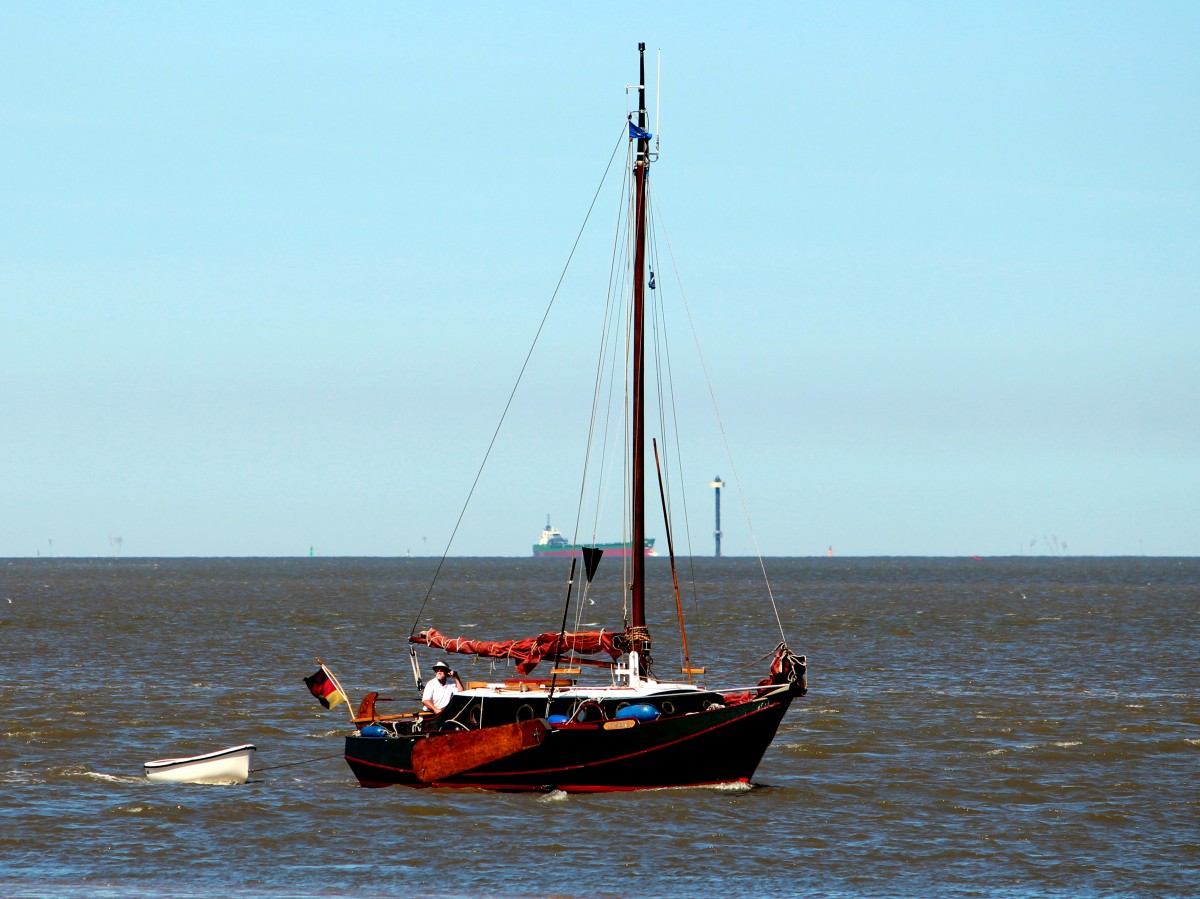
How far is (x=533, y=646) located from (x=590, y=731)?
11.6 feet

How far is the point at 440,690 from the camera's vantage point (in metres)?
34.3

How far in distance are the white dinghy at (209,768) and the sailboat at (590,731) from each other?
2.39 metres

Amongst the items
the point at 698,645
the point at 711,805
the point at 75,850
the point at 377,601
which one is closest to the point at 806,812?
the point at 711,805

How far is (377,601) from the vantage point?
140250 mm

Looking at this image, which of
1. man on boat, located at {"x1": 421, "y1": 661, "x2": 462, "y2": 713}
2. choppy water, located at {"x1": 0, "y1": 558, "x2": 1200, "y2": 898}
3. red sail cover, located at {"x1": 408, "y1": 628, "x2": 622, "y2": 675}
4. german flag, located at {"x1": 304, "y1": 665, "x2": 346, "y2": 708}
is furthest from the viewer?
german flag, located at {"x1": 304, "y1": 665, "x2": 346, "y2": 708}

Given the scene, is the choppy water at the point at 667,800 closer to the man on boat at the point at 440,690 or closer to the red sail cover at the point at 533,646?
the man on boat at the point at 440,690

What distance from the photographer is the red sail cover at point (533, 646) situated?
34844 mm

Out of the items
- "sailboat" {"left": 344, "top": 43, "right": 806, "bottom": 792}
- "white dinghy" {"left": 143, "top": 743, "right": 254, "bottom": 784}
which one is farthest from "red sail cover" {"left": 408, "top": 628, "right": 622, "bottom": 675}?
"white dinghy" {"left": 143, "top": 743, "right": 254, "bottom": 784}

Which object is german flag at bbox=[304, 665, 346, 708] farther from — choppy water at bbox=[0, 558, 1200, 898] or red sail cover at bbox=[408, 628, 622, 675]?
red sail cover at bbox=[408, 628, 622, 675]

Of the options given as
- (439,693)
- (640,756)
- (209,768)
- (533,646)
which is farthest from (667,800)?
(209,768)

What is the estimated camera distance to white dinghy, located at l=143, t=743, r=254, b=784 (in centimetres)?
3503

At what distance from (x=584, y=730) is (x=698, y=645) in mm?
43805

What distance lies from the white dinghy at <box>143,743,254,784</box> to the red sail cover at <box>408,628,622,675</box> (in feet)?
14.8

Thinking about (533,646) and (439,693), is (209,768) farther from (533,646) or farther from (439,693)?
(533,646)
